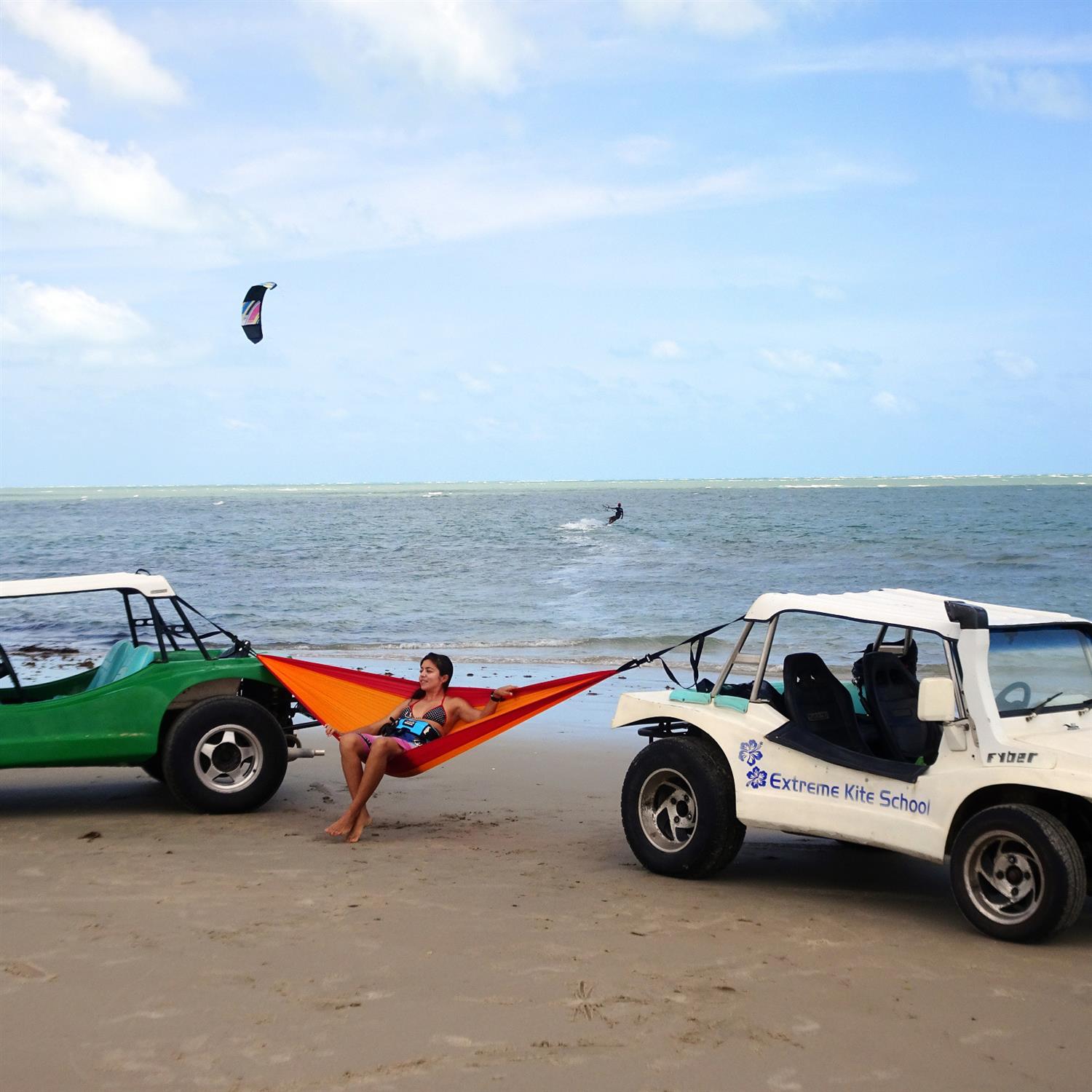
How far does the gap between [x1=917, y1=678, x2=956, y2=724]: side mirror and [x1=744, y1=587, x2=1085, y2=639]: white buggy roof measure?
0.34 meters

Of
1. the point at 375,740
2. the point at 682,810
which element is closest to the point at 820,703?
the point at 682,810

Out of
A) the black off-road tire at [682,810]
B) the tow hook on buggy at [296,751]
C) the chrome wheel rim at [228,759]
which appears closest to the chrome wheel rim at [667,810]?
the black off-road tire at [682,810]

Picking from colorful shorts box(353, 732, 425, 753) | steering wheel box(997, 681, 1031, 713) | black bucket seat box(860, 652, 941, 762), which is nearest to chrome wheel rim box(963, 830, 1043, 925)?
steering wheel box(997, 681, 1031, 713)

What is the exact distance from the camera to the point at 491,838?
24.4 feet

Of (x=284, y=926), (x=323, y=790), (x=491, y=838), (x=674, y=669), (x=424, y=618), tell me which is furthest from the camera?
(x=424, y=618)

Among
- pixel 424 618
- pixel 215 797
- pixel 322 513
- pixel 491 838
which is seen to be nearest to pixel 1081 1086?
pixel 491 838

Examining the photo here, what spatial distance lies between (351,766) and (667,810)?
6.29ft

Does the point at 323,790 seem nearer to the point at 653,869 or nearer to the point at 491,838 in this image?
the point at 491,838

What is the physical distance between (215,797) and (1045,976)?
4.89 m

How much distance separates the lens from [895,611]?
6047 millimetres

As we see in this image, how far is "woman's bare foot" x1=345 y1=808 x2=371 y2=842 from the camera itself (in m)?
7.29

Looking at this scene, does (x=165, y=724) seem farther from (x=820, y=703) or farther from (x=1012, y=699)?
(x=1012, y=699)

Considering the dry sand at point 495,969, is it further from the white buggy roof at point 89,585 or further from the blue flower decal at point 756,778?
the white buggy roof at point 89,585

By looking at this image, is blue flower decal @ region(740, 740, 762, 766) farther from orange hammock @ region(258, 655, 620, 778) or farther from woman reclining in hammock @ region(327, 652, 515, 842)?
woman reclining in hammock @ region(327, 652, 515, 842)
